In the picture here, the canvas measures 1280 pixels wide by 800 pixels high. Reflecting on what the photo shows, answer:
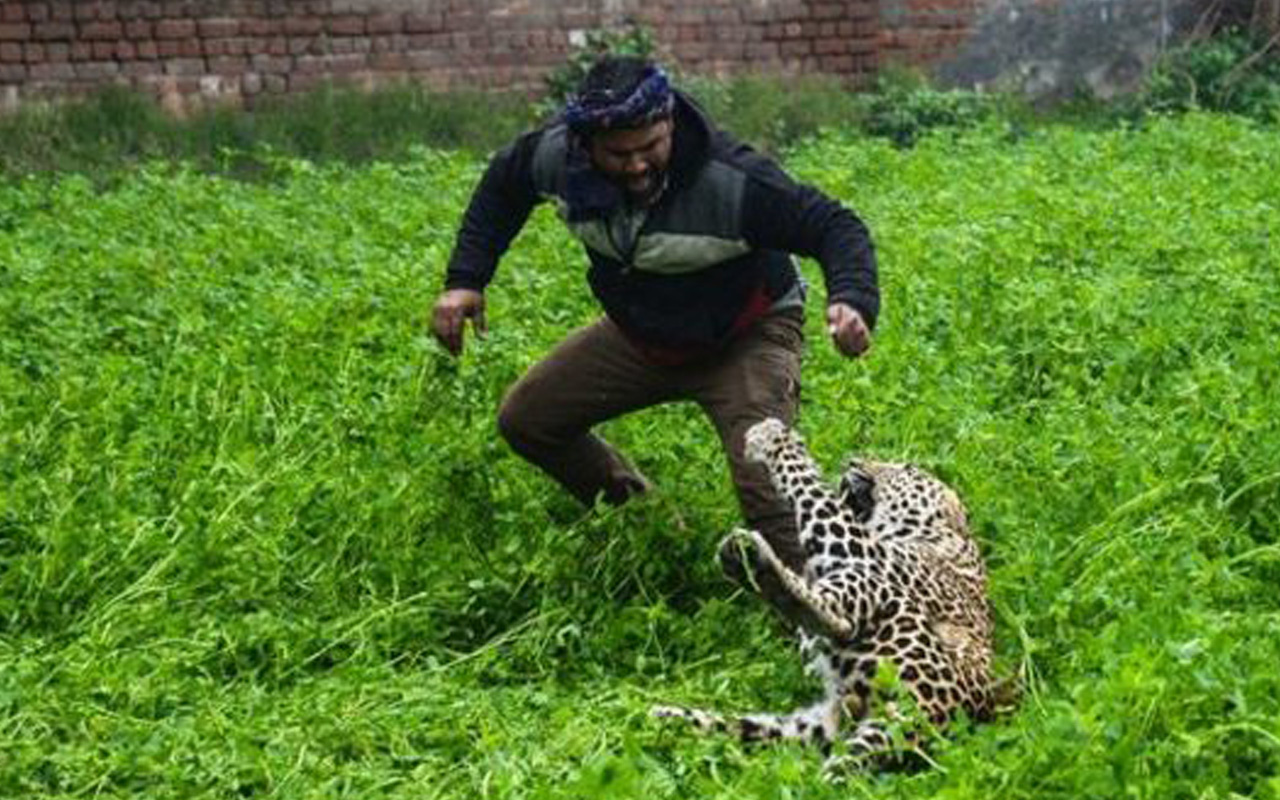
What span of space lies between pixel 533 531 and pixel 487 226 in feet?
2.86

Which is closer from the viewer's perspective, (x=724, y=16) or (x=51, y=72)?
(x=51, y=72)

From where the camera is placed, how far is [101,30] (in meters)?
15.1

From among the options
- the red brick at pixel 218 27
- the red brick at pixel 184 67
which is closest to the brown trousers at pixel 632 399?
the red brick at pixel 184 67

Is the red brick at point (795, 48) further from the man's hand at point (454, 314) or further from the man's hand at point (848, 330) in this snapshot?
the man's hand at point (848, 330)

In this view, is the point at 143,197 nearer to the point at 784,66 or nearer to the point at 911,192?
the point at 911,192

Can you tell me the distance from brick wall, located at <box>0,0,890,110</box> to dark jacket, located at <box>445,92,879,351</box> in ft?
28.1

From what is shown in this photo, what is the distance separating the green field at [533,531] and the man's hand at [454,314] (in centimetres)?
47

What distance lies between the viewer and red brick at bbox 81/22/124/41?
15.1m

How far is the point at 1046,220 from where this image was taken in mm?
11578

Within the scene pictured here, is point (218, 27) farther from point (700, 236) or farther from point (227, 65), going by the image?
point (700, 236)

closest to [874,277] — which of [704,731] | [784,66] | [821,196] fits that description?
[821,196]

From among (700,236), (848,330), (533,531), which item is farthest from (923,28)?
(848,330)

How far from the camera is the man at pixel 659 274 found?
6469mm

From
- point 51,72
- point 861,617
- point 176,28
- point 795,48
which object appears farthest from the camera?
point 795,48
